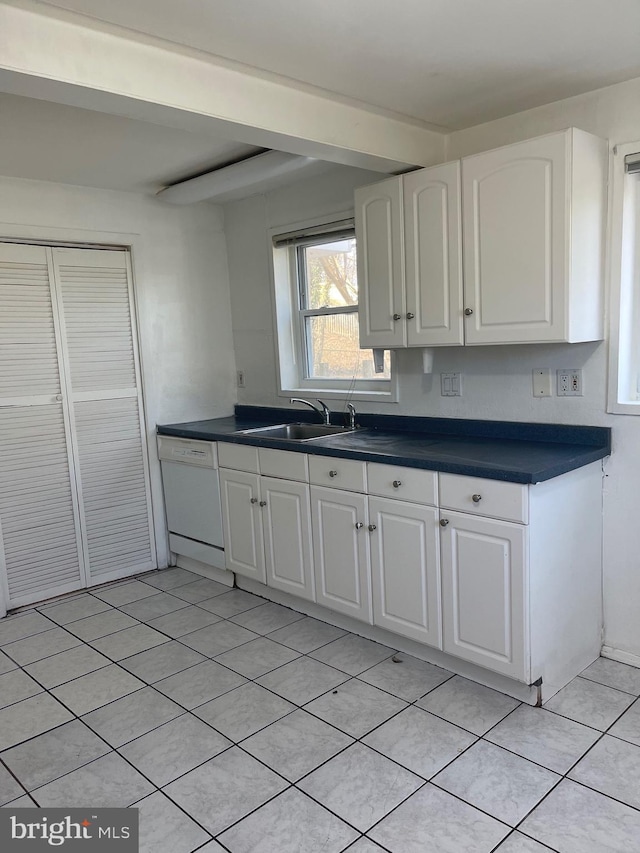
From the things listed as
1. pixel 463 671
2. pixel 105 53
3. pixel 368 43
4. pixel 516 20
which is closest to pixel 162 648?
pixel 463 671

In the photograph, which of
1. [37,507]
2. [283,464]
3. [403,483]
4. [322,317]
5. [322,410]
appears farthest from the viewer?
[322,317]

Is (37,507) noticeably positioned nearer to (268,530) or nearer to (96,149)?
(268,530)

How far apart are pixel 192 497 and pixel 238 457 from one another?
21.8 inches

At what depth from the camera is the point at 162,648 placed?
3002 millimetres

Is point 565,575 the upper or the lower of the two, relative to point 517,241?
lower

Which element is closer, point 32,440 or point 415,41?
point 415,41

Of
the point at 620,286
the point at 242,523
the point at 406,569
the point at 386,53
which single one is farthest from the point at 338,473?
the point at 386,53

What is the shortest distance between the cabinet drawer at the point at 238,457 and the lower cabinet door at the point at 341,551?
46 centimetres

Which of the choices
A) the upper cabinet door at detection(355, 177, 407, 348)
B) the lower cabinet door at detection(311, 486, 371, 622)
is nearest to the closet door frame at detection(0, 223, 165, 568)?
the lower cabinet door at detection(311, 486, 371, 622)

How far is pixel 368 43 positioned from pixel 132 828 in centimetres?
244

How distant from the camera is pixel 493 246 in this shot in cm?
253

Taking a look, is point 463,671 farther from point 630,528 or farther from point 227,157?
point 227,157

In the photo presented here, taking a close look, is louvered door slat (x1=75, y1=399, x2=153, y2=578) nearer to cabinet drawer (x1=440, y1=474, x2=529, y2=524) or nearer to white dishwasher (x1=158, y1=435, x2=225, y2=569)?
white dishwasher (x1=158, y1=435, x2=225, y2=569)

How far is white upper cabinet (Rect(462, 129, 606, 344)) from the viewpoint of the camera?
2.34m
